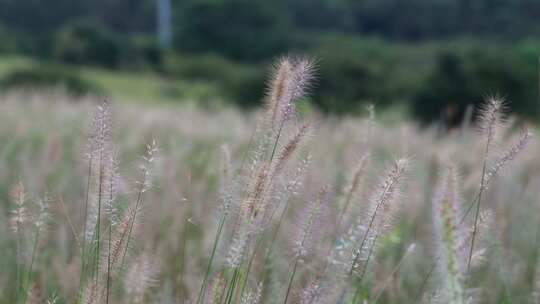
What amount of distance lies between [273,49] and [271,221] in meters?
34.1

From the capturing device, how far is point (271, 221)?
1827 millimetres

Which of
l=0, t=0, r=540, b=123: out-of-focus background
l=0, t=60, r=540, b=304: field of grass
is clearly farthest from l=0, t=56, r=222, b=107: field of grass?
l=0, t=60, r=540, b=304: field of grass

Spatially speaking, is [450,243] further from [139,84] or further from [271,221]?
[139,84]

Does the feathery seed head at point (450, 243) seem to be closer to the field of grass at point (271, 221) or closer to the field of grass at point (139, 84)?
the field of grass at point (271, 221)

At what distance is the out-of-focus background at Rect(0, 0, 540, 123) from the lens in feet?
57.8

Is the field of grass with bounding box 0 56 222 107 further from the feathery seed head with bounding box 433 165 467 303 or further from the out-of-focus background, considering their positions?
the feathery seed head with bounding box 433 165 467 303

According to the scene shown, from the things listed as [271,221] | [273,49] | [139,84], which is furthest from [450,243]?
[273,49]

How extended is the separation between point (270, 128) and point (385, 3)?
129ft

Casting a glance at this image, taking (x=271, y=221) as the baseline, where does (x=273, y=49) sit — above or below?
above

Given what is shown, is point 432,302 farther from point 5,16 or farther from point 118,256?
point 5,16

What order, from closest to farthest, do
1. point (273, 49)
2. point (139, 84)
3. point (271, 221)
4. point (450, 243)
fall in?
point (450, 243) → point (271, 221) → point (139, 84) → point (273, 49)

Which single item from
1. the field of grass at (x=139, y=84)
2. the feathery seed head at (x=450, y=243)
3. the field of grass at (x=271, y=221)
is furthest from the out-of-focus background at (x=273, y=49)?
the feathery seed head at (x=450, y=243)

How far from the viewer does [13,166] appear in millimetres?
4859

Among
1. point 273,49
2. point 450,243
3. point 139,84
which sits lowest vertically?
point 450,243
